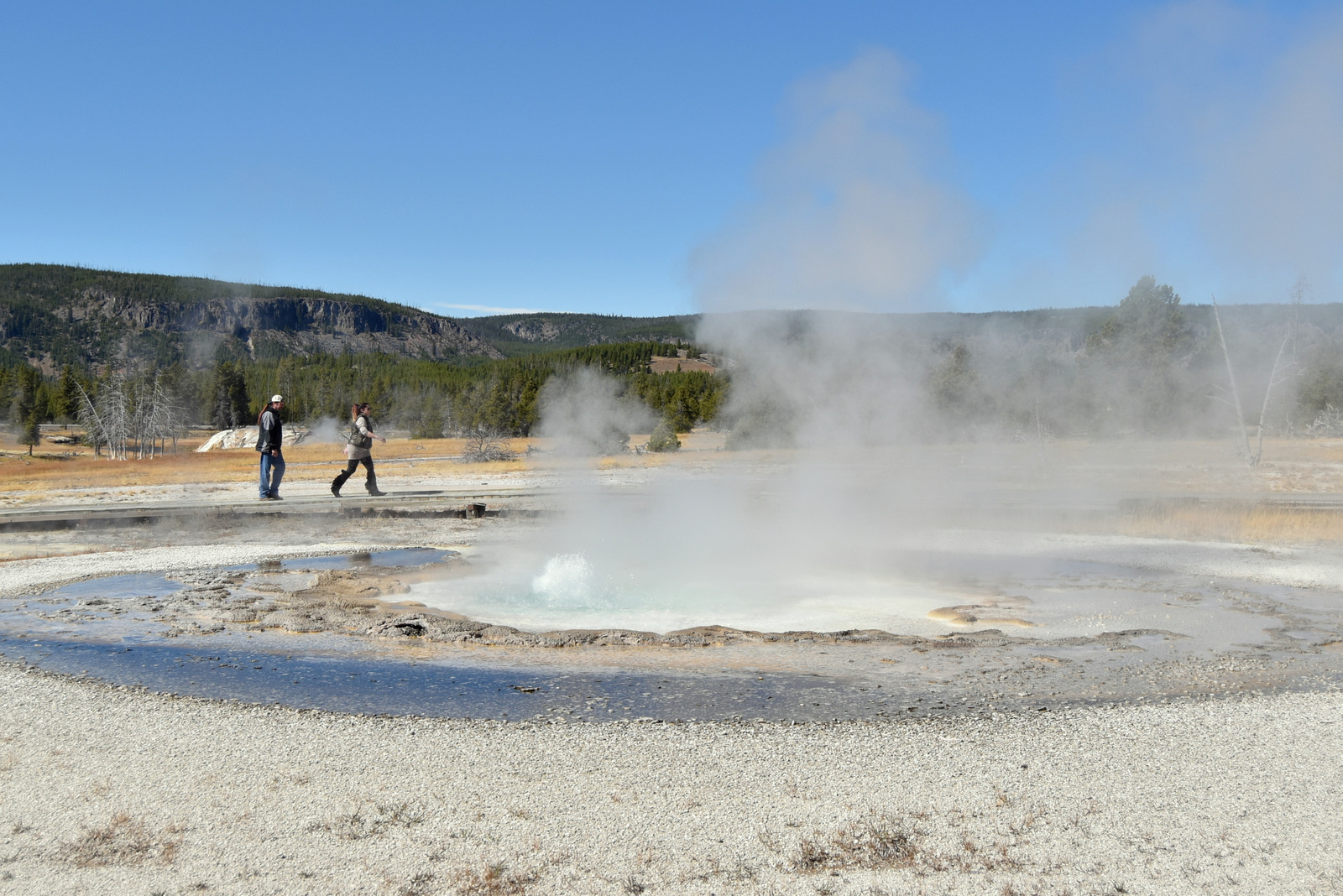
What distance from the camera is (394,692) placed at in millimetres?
7008

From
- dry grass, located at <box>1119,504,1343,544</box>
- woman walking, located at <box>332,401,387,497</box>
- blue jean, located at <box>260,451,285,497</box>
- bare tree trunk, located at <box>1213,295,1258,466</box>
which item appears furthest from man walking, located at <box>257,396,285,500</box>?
bare tree trunk, located at <box>1213,295,1258,466</box>

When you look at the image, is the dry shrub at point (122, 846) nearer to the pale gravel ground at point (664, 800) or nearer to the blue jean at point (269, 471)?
the pale gravel ground at point (664, 800)

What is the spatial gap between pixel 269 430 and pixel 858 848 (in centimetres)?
2018

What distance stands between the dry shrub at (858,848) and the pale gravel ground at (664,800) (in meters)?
0.06

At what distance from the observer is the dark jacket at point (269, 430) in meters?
20.9

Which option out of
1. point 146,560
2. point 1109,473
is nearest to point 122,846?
point 146,560

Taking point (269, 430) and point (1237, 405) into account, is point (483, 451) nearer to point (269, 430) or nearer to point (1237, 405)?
point (269, 430)

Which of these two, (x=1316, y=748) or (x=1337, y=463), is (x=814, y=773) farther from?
(x=1337, y=463)

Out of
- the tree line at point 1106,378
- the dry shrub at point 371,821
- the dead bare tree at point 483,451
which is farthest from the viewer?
the dead bare tree at point 483,451

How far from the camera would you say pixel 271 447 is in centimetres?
2191

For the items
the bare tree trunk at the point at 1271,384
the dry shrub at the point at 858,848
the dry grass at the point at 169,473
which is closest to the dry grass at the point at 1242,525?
the bare tree trunk at the point at 1271,384

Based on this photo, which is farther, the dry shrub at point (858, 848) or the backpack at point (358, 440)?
the backpack at point (358, 440)

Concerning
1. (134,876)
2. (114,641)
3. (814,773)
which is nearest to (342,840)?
(134,876)

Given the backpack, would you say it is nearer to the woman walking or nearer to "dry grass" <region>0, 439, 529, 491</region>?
the woman walking
